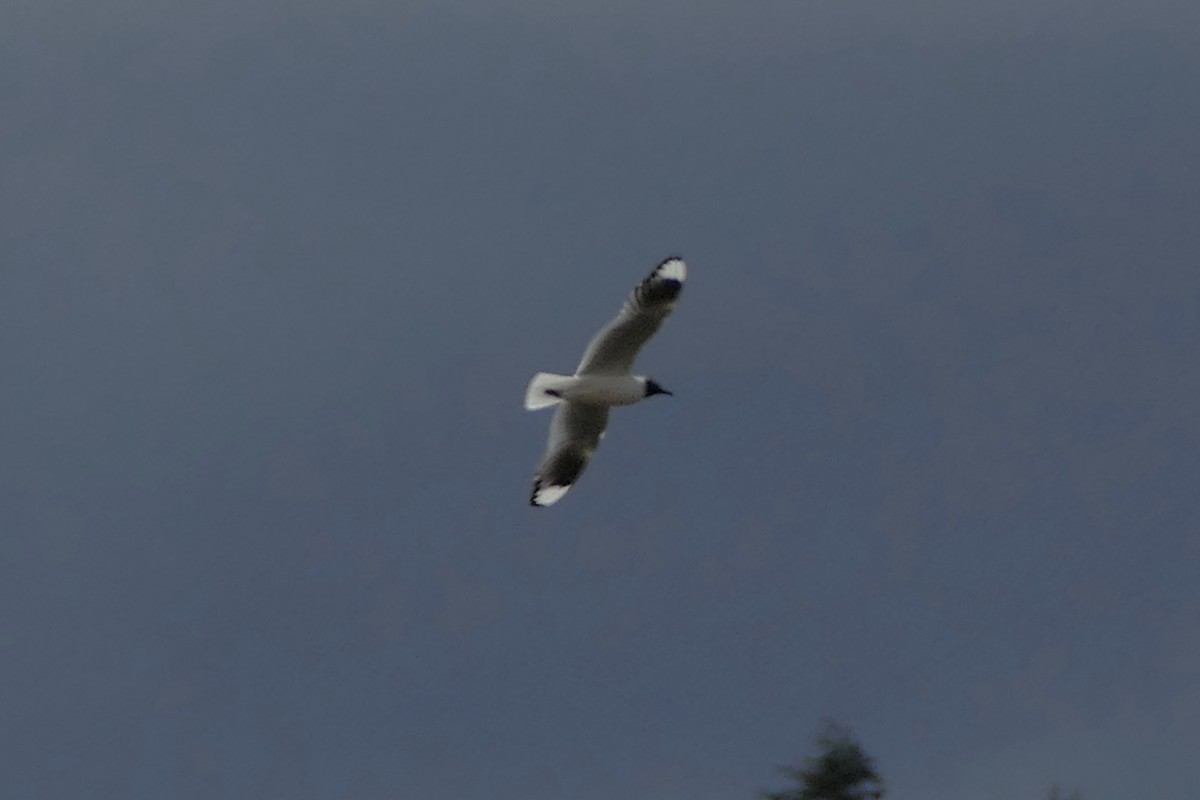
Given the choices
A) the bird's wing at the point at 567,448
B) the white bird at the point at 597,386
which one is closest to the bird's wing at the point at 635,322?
the white bird at the point at 597,386

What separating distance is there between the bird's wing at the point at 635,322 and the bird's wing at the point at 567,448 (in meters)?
0.92

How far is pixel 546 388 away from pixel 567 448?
1.44 meters

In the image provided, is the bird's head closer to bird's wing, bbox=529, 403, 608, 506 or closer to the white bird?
the white bird

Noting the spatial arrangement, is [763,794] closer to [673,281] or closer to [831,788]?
[831,788]

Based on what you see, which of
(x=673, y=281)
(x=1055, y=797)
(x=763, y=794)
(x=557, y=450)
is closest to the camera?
(x=1055, y=797)

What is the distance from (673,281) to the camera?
2391 cm

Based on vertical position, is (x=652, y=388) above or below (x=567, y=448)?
above

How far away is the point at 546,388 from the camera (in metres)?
24.3

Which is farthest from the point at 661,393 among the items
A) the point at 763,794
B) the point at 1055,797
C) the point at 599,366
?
the point at 1055,797

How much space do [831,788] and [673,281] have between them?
6.53 m

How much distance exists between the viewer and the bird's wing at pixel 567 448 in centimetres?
2539

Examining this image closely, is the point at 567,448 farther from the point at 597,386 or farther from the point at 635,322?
the point at 635,322

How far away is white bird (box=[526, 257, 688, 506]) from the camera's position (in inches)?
944

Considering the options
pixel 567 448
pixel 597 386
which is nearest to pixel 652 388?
pixel 597 386
